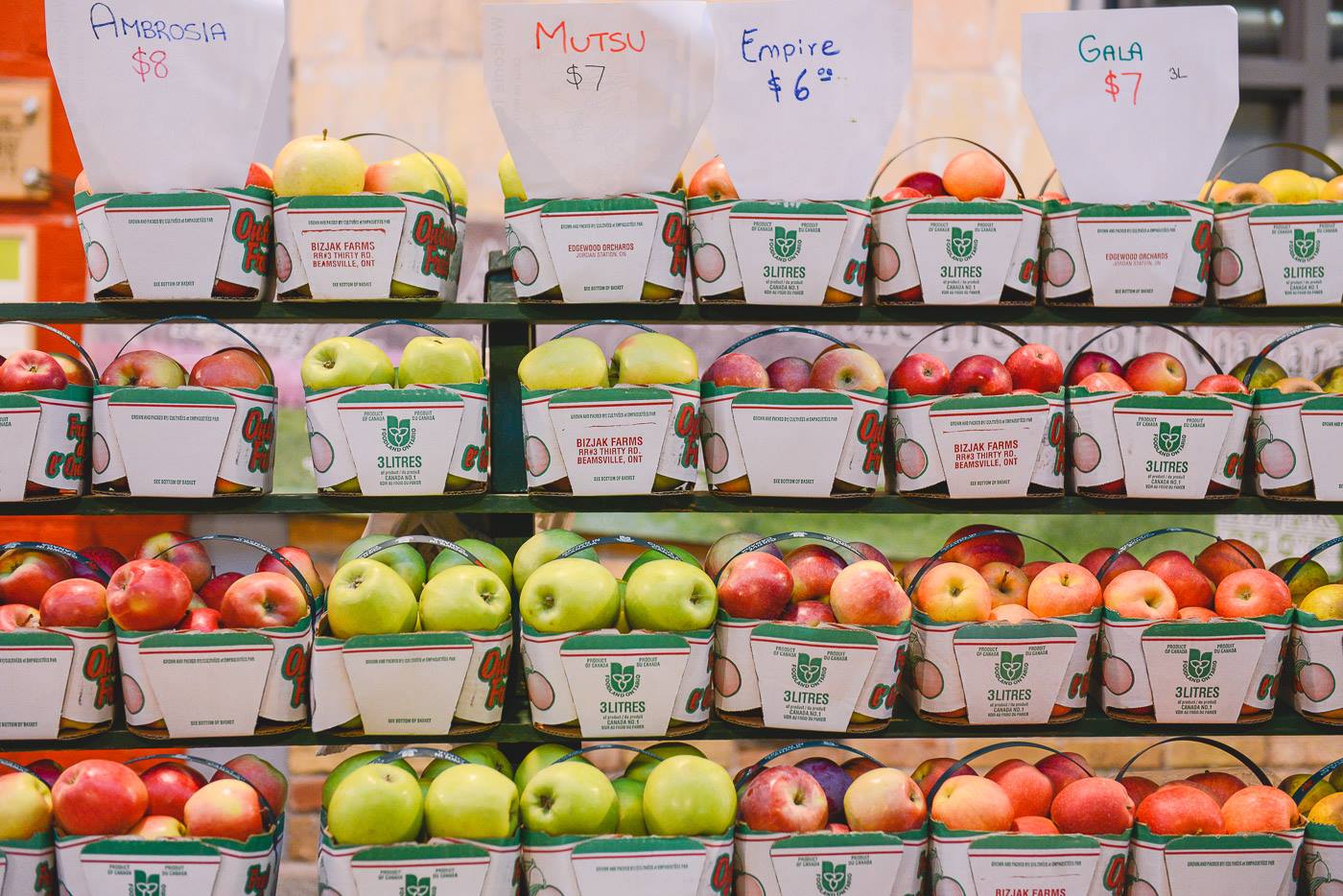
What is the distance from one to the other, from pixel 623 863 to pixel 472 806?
26 cm

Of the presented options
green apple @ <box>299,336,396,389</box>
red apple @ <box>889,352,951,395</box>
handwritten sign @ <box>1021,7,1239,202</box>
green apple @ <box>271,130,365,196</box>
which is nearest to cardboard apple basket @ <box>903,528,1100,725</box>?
red apple @ <box>889,352,951,395</box>

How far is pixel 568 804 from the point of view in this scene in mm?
1742

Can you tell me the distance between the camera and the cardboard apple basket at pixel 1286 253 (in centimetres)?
193

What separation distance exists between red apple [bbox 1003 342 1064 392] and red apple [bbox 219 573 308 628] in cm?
137

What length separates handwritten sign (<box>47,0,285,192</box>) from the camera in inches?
71.5

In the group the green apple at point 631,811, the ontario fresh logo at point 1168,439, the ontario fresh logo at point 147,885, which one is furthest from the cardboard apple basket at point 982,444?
the ontario fresh logo at point 147,885

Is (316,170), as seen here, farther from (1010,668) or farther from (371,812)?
(1010,668)

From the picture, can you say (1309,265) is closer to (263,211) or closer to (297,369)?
(263,211)

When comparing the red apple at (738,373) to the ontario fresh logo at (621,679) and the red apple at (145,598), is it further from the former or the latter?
the red apple at (145,598)

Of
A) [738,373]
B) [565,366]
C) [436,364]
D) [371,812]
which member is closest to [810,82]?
[738,373]

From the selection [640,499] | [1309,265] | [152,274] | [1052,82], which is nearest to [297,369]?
[152,274]

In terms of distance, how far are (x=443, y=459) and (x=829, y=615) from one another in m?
0.74

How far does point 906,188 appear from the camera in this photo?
2008 mm

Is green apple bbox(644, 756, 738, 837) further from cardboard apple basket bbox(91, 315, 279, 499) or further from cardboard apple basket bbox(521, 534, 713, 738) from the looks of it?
cardboard apple basket bbox(91, 315, 279, 499)
